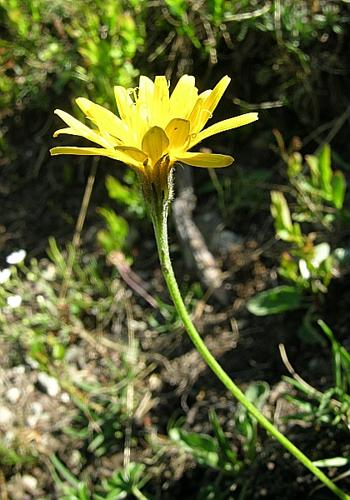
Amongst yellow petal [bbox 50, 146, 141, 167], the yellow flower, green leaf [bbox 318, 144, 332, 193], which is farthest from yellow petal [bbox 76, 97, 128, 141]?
green leaf [bbox 318, 144, 332, 193]

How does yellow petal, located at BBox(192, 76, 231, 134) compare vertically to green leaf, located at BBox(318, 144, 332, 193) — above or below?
above

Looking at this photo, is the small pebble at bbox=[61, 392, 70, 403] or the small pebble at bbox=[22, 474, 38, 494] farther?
the small pebble at bbox=[61, 392, 70, 403]

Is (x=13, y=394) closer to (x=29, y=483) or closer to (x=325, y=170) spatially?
(x=29, y=483)

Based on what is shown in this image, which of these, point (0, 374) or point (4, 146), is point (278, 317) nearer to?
point (0, 374)

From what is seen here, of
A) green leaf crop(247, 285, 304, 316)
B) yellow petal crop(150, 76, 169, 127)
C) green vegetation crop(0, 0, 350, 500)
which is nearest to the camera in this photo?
yellow petal crop(150, 76, 169, 127)

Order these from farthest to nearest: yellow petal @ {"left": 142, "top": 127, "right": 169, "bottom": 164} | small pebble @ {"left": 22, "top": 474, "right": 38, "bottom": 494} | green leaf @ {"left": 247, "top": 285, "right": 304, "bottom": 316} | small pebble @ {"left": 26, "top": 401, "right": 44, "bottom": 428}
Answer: small pebble @ {"left": 26, "top": 401, "right": 44, "bottom": 428}, small pebble @ {"left": 22, "top": 474, "right": 38, "bottom": 494}, green leaf @ {"left": 247, "top": 285, "right": 304, "bottom": 316}, yellow petal @ {"left": 142, "top": 127, "right": 169, "bottom": 164}

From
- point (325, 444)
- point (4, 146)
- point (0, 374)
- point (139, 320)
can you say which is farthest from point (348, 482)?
point (4, 146)

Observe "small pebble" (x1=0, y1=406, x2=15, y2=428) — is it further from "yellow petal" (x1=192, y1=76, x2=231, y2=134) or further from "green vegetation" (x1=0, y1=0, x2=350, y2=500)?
"yellow petal" (x1=192, y1=76, x2=231, y2=134)
